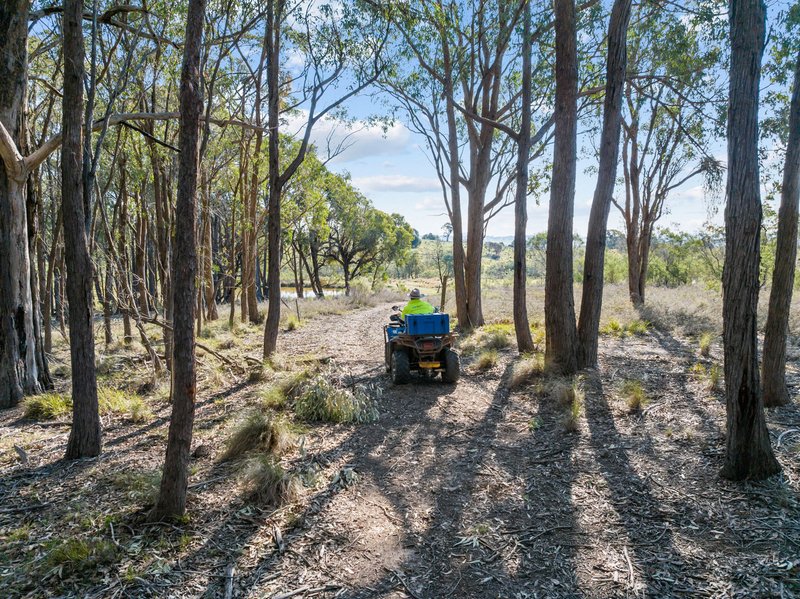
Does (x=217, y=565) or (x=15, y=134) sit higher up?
(x=15, y=134)

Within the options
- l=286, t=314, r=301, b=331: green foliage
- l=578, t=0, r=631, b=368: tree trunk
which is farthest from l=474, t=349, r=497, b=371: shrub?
l=286, t=314, r=301, b=331: green foliage

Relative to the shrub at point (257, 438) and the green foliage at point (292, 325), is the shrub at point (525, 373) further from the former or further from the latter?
the green foliage at point (292, 325)

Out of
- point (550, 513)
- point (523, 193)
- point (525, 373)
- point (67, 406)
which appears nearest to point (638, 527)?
point (550, 513)

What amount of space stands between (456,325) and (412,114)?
694 centimetres

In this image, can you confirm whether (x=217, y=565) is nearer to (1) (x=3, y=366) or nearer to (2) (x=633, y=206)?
(1) (x=3, y=366)

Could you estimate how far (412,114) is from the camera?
14938 mm

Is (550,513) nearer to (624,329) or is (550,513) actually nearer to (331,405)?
(331,405)

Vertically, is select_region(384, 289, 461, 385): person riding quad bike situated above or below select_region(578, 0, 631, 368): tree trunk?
below

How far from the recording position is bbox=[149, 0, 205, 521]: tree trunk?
3.41 metres

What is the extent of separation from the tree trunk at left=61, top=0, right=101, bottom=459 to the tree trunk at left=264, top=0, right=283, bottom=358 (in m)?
4.12

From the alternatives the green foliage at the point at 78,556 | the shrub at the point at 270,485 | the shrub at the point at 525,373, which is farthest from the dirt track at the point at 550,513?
the shrub at the point at 525,373

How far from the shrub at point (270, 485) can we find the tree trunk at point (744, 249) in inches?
154

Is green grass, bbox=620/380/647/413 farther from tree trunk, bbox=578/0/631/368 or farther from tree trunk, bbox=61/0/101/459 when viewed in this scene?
tree trunk, bbox=61/0/101/459

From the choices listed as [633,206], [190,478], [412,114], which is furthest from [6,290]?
[633,206]
